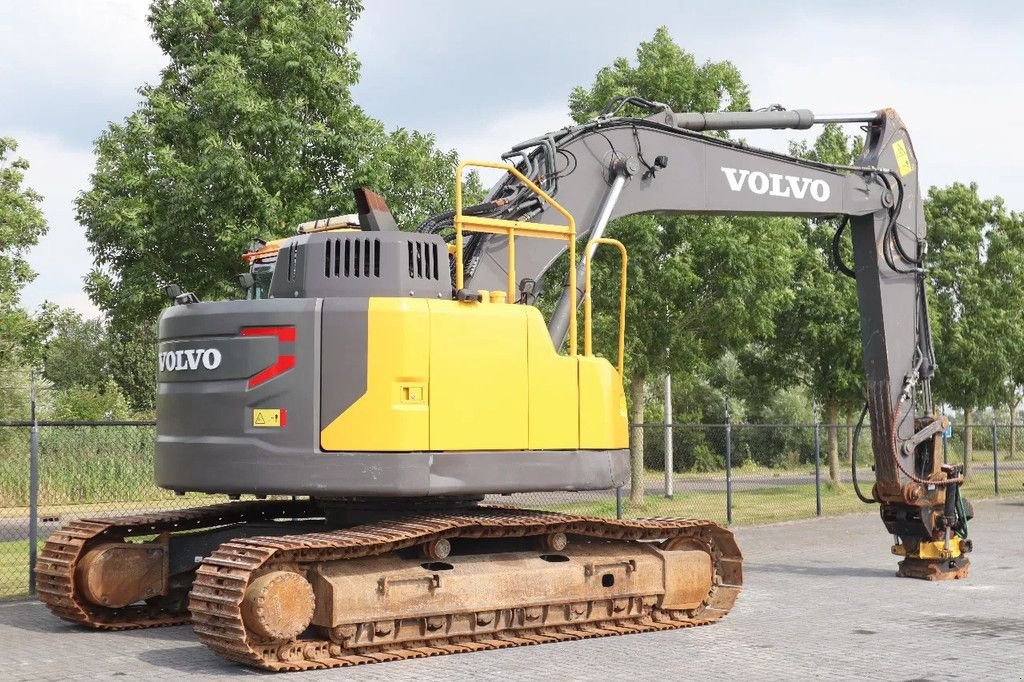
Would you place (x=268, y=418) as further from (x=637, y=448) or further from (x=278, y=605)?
(x=637, y=448)

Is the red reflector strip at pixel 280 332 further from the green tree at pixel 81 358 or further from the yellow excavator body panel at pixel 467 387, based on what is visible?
the green tree at pixel 81 358

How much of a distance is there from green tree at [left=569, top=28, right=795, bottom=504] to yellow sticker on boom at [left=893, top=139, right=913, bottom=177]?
320 inches

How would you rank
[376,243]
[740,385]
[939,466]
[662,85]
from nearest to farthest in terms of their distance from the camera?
[376,243] < [939,466] < [662,85] < [740,385]

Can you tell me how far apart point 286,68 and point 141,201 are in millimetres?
2563

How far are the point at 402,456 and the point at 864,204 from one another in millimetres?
6944

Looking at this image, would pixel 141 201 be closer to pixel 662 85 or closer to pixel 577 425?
pixel 577 425

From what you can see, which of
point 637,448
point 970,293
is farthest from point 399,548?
point 970,293

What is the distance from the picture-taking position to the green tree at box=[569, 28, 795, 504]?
75.1ft

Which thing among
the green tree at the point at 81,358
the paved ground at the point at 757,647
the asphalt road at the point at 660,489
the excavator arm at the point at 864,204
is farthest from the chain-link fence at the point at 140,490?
the green tree at the point at 81,358

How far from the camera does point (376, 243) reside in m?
9.67

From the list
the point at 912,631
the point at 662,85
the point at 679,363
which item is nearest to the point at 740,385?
the point at 679,363

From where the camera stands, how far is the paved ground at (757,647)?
28.3 ft

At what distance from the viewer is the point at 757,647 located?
9609 mm

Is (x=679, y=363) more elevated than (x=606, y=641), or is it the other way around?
(x=679, y=363)
